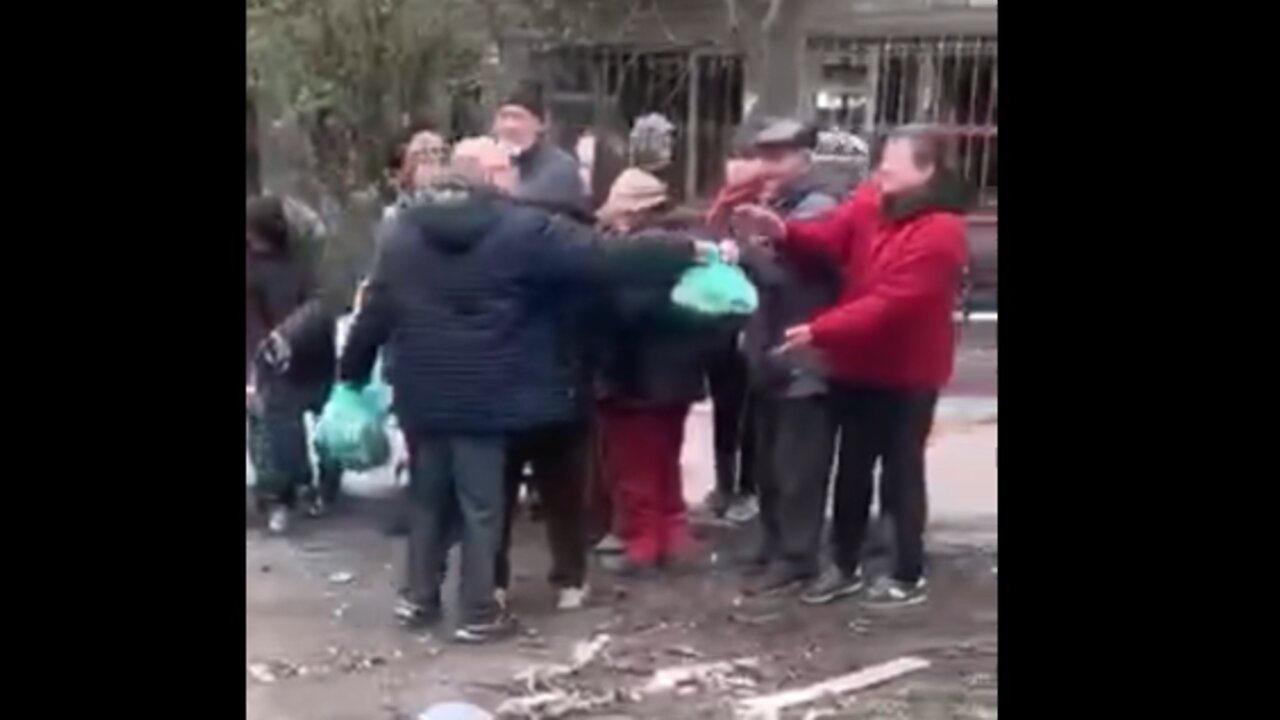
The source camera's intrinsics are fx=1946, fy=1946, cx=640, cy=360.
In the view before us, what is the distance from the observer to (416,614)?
2799 mm

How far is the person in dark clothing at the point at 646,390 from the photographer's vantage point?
2689 mm

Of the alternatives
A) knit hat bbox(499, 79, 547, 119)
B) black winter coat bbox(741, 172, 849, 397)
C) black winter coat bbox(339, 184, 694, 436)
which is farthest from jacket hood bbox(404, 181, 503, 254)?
black winter coat bbox(741, 172, 849, 397)

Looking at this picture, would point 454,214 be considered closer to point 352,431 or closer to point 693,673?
point 352,431

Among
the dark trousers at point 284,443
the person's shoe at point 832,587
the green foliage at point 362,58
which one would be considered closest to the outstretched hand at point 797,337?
the person's shoe at point 832,587

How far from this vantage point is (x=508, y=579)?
2.80 meters

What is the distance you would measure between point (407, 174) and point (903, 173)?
68 cm

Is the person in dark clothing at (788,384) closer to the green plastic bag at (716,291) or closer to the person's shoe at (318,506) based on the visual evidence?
the green plastic bag at (716,291)

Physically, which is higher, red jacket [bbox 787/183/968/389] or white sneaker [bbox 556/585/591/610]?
red jacket [bbox 787/183/968/389]

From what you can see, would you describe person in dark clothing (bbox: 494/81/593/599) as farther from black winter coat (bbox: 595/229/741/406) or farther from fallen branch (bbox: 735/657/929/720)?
fallen branch (bbox: 735/657/929/720)

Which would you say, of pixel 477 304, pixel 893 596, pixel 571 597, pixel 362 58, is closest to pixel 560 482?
pixel 571 597

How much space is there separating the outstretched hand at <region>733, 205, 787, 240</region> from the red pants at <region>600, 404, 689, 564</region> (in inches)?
10.7

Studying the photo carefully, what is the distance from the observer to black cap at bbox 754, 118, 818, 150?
2641mm

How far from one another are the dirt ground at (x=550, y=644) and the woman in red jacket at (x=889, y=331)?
0.28 feet
